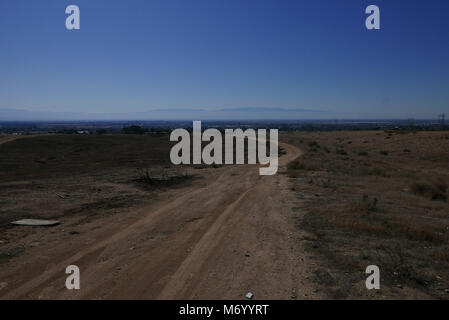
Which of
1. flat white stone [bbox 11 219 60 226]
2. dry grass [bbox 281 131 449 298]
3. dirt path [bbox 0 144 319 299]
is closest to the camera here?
dirt path [bbox 0 144 319 299]

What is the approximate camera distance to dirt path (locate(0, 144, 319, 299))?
20.5 ft

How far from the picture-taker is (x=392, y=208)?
41.6ft

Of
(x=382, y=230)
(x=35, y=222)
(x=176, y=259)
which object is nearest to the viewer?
(x=176, y=259)

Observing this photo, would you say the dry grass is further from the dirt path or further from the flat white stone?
the flat white stone

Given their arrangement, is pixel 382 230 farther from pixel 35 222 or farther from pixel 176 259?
pixel 35 222

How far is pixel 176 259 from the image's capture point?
7691mm

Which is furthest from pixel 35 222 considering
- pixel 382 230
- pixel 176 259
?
pixel 382 230

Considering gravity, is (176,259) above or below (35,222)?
below

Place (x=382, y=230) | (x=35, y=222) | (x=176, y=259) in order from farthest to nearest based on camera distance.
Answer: (x=35, y=222) < (x=382, y=230) < (x=176, y=259)

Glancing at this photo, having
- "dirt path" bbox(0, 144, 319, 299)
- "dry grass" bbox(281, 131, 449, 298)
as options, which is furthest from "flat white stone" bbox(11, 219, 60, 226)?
"dry grass" bbox(281, 131, 449, 298)

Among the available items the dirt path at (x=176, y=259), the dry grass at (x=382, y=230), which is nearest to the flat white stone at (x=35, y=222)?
the dirt path at (x=176, y=259)

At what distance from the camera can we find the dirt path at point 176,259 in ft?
20.5

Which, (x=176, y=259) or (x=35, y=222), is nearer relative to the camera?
(x=176, y=259)
